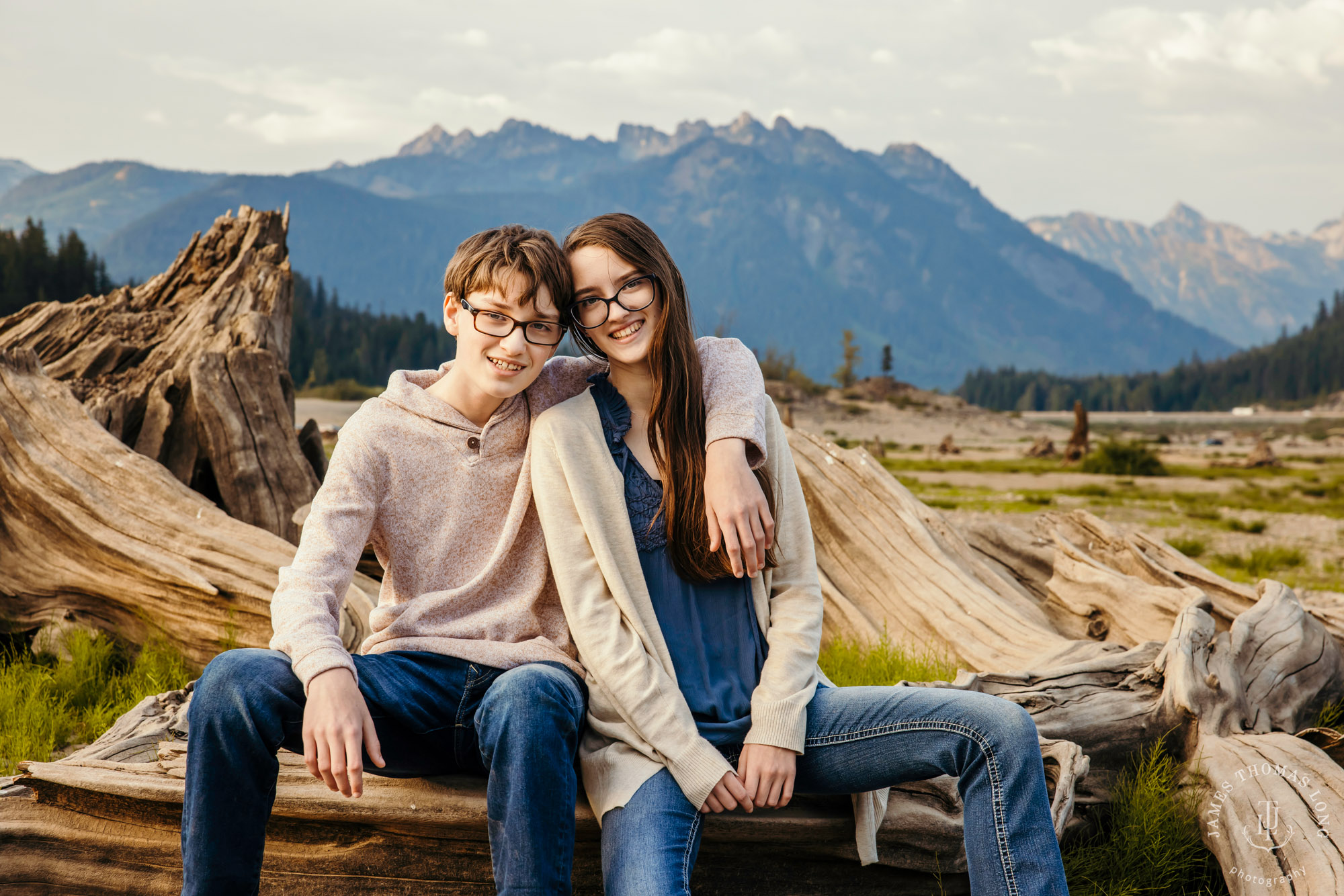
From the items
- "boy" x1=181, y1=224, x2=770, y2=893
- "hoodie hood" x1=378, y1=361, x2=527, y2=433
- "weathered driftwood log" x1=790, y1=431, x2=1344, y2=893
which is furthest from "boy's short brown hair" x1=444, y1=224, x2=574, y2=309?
"weathered driftwood log" x1=790, y1=431, x2=1344, y2=893

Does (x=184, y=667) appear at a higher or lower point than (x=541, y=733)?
lower

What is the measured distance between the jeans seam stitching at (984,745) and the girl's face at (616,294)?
1.39m

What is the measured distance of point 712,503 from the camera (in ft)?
8.87

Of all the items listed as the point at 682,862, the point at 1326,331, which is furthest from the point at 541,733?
the point at 1326,331

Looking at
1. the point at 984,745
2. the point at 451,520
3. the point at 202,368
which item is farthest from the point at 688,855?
the point at 202,368

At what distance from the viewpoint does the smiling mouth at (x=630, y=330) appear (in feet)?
9.56

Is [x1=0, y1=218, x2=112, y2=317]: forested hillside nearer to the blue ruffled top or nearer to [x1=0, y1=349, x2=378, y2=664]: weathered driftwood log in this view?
[x1=0, y1=349, x2=378, y2=664]: weathered driftwood log

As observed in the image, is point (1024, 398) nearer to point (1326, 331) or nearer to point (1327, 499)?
point (1326, 331)

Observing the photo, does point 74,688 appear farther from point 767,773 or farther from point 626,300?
point 767,773

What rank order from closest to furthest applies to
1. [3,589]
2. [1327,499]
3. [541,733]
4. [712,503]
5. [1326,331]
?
[541,733]
[712,503]
[3,589]
[1327,499]
[1326,331]

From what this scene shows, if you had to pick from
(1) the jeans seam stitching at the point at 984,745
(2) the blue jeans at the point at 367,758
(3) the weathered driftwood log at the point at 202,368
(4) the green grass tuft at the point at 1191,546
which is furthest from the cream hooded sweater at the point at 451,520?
(4) the green grass tuft at the point at 1191,546

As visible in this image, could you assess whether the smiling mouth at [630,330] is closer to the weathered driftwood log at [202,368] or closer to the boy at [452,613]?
the boy at [452,613]

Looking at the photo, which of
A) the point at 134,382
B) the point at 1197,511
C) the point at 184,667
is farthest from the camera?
the point at 1197,511

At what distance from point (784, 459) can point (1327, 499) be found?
22.4 metres
